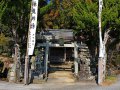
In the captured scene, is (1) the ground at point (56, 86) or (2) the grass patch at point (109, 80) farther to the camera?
(2) the grass patch at point (109, 80)

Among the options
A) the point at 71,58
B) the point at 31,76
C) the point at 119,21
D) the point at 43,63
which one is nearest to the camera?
the point at 119,21

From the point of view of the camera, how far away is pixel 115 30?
22297 millimetres

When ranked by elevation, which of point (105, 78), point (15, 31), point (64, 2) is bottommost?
point (105, 78)

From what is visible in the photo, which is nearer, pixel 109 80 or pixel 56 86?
pixel 56 86

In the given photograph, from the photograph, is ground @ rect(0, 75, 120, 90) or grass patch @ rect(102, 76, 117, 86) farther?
grass patch @ rect(102, 76, 117, 86)

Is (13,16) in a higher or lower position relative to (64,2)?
A: lower

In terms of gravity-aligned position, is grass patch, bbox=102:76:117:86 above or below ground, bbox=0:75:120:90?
above

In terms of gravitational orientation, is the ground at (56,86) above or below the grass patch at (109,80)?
below

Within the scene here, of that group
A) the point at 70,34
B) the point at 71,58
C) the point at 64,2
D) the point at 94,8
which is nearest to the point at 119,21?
the point at 94,8

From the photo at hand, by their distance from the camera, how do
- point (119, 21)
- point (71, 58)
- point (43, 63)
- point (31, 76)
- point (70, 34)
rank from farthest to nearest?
1. point (71, 58)
2. point (70, 34)
3. point (43, 63)
4. point (31, 76)
5. point (119, 21)

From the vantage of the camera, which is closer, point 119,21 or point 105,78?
point 119,21

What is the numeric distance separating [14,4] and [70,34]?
444 inches

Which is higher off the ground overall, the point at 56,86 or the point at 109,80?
the point at 109,80

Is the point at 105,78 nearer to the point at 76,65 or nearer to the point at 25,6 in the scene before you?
the point at 76,65
